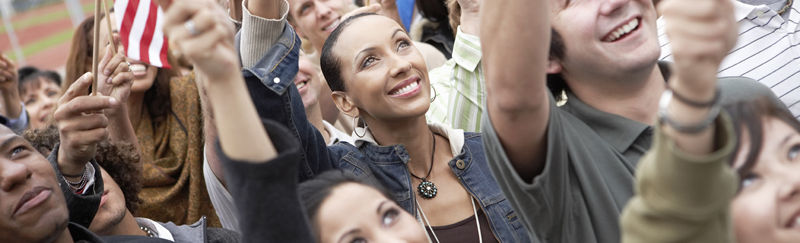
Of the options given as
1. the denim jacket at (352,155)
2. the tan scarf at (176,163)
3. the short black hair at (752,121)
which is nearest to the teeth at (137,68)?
the tan scarf at (176,163)

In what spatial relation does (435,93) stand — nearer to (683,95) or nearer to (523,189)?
(523,189)

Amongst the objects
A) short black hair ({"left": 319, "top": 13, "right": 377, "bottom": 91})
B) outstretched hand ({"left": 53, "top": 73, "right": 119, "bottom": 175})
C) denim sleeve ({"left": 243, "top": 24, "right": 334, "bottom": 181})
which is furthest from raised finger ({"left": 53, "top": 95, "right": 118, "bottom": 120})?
short black hair ({"left": 319, "top": 13, "right": 377, "bottom": 91})

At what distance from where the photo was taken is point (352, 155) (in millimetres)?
2572

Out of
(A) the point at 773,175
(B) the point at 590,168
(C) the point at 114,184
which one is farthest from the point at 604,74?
(C) the point at 114,184

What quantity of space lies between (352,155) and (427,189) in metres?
0.26

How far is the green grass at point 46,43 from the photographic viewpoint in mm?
24403

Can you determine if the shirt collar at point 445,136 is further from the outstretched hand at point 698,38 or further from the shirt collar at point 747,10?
the outstretched hand at point 698,38

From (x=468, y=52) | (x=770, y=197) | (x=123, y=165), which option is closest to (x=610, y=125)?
(x=770, y=197)

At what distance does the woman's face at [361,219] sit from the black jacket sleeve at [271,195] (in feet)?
0.89

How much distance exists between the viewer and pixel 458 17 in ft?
12.0

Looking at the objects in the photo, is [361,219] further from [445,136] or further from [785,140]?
[445,136]

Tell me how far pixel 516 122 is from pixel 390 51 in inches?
45.9

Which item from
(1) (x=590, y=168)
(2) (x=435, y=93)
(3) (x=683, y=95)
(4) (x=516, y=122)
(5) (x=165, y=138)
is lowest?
(5) (x=165, y=138)

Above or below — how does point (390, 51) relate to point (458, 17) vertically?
above
